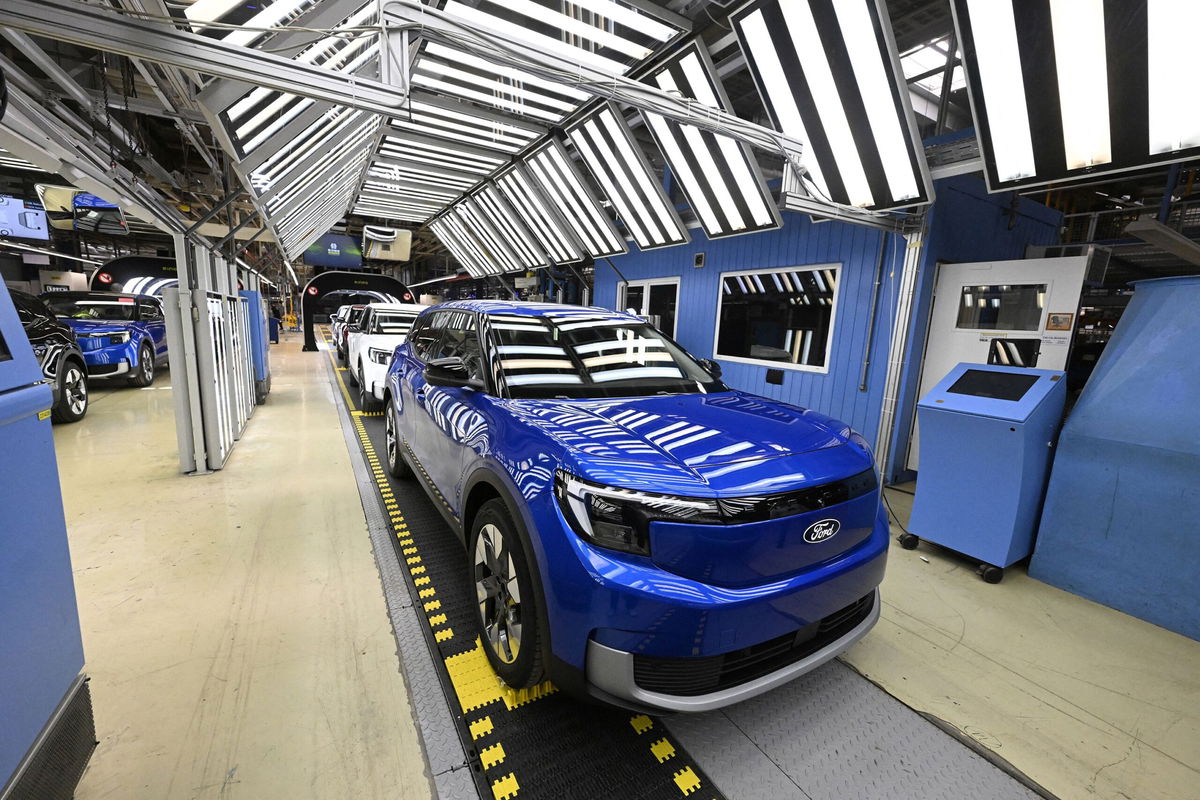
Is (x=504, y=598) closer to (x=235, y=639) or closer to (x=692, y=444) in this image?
(x=692, y=444)

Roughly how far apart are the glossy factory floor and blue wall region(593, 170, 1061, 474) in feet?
7.36

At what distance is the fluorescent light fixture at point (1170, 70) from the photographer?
271 centimetres

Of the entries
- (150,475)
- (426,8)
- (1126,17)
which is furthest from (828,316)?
(150,475)

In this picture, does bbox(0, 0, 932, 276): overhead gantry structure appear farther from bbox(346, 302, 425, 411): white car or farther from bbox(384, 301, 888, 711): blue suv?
bbox(346, 302, 425, 411): white car

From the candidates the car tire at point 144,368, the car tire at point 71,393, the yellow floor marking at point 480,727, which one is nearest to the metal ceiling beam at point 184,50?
the yellow floor marking at point 480,727

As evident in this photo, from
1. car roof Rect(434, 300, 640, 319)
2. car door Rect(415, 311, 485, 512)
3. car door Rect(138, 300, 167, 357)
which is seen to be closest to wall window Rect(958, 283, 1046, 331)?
car roof Rect(434, 300, 640, 319)

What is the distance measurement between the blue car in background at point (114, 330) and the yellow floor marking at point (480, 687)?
26.4ft

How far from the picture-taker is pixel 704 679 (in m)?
1.54

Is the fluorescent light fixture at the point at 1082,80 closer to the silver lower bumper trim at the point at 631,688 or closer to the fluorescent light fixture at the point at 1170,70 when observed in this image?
the fluorescent light fixture at the point at 1170,70

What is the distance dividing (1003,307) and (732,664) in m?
4.58

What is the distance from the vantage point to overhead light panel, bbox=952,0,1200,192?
9.29 ft

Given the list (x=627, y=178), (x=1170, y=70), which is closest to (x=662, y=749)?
(x=1170, y=70)

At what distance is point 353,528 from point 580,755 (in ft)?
7.97

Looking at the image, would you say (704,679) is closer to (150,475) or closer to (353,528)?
(353,528)
